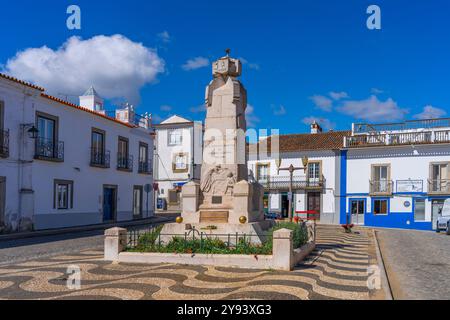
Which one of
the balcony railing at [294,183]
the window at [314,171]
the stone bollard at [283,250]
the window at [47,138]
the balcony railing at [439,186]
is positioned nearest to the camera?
the stone bollard at [283,250]

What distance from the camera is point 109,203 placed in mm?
25922

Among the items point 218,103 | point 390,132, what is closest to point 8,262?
point 218,103

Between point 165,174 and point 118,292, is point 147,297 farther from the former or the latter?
point 165,174

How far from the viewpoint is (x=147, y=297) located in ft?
21.0

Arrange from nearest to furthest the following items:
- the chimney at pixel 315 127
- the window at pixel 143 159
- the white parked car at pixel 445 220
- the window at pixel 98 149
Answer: the white parked car at pixel 445 220 < the window at pixel 98 149 < the window at pixel 143 159 < the chimney at pixel 315 127

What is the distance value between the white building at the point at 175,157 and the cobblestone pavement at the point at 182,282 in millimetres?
31268

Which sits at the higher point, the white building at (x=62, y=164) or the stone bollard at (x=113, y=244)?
the white building at (x=62, y=164)

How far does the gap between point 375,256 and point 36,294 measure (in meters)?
9.30

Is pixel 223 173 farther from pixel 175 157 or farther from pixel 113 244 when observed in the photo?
pixel 175 157

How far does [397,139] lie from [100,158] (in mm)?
21635

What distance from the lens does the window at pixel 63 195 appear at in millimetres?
20831

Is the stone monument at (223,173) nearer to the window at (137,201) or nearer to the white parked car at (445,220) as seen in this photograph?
the white parked car at (445,220)

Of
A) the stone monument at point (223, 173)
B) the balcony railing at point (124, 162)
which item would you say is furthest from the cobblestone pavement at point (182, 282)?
the balcony railing at point (124, 162)

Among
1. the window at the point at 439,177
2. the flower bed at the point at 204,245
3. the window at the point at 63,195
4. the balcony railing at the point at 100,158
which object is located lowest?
the flower bed at the point at 204,245
